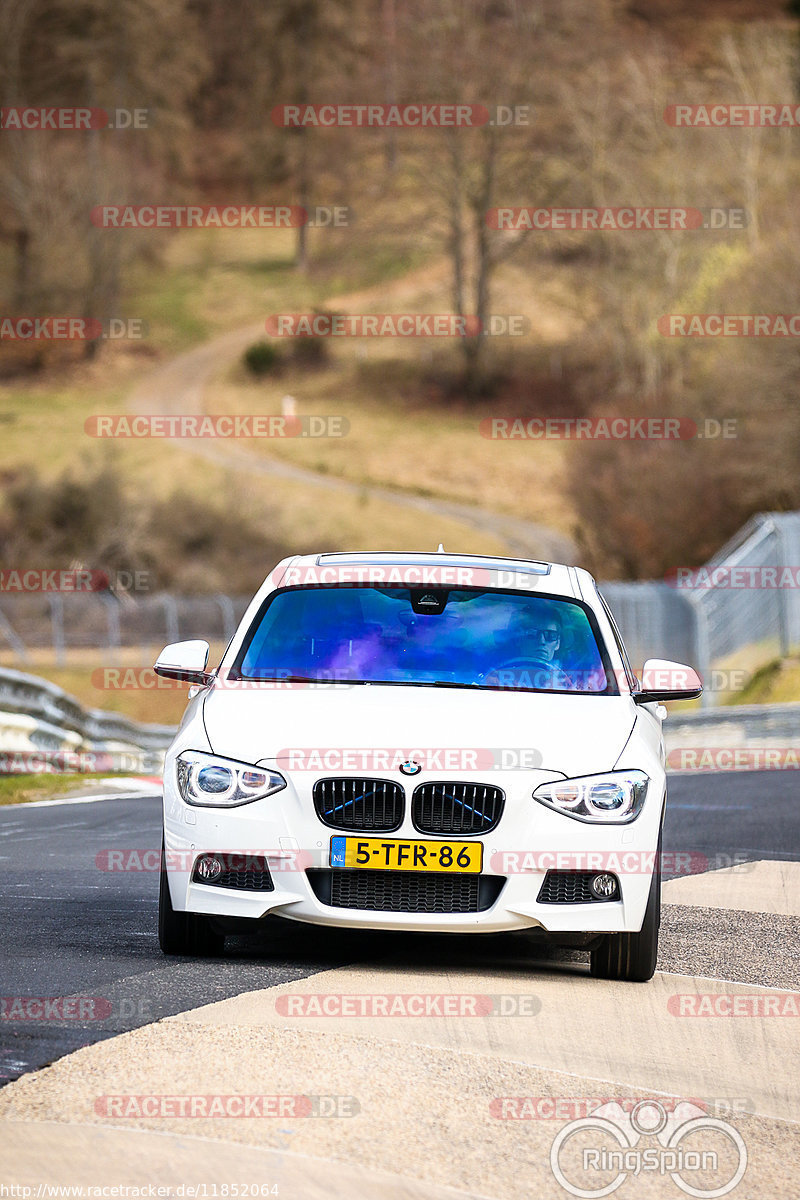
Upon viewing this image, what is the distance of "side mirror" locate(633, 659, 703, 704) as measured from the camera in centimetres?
738

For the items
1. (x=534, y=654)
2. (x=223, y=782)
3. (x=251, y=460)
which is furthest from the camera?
(x=251, y=460)

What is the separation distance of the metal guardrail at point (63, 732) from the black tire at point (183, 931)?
396 inches

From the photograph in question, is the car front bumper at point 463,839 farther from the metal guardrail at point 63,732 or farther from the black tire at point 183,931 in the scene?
the metal guardrail at point 63,732

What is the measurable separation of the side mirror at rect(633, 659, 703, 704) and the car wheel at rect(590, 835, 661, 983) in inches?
35.4

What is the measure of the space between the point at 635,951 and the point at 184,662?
7.61ft

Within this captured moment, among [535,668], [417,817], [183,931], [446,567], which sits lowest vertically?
[183,931]

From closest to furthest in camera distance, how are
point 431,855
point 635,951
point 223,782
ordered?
point 431,855 < point 223,782 < point 635,951

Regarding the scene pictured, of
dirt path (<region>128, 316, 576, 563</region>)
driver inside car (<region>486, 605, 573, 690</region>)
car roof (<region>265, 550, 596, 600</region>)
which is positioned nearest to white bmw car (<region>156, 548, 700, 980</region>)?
driver inside car (<region>486, 605, 573, 690</region>)

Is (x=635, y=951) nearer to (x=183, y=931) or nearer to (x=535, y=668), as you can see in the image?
(x=535, y=668)

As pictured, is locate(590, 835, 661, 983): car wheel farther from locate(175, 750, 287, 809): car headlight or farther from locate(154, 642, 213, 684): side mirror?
locate(154, 642, 213, 684): side mirror

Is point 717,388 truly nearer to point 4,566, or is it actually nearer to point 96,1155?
point 4,566

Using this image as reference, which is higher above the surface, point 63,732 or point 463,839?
point 463,839

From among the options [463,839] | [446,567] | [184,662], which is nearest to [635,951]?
[463,839]

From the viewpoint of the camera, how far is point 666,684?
7371 mm
